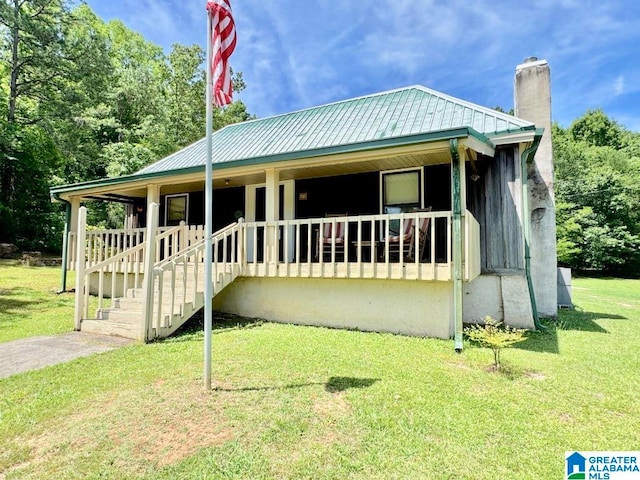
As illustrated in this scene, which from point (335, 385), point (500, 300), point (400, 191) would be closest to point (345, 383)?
point (335, 385)

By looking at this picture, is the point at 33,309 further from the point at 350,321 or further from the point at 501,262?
the point at 501,262

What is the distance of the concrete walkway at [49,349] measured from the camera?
4746mm

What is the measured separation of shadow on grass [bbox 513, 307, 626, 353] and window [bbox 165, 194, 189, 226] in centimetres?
970

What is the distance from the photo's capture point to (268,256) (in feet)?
24.4

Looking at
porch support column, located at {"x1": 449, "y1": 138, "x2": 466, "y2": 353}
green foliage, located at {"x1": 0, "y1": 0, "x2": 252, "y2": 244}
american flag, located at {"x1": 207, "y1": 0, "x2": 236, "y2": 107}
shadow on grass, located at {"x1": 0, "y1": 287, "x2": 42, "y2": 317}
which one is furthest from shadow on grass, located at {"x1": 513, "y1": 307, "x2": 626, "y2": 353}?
green foliage, located at {"x1": 0, "y1": 0, "x2": 252, "y2": 244}

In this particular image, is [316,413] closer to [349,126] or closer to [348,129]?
[348,129]

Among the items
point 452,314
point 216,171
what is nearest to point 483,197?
point 452,314

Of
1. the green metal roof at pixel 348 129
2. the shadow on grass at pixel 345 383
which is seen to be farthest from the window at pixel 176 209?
the shadow on grass at pixel 345 383

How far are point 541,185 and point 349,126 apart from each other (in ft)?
15.9

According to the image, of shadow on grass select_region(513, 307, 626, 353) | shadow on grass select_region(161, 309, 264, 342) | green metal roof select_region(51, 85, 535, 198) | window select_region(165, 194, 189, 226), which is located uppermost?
green metal roof select_region(51, 85, 535, 198)

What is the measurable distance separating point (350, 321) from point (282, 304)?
4.95ft

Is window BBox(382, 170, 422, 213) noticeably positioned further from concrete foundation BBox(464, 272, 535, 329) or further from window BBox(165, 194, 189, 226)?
window BBox(165, 194, 189, 226)

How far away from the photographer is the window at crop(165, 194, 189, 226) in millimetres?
11453

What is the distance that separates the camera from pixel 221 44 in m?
3.92
